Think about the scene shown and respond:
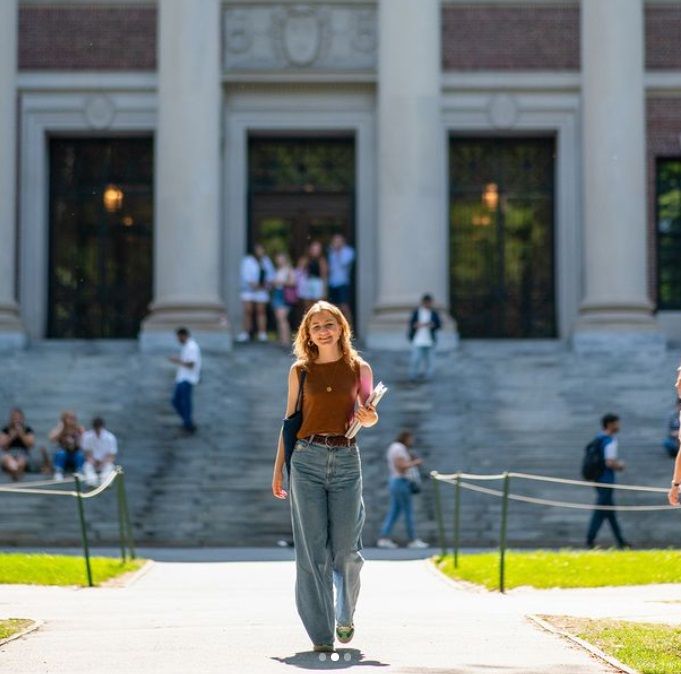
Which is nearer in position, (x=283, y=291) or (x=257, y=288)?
(x=283, y=291)

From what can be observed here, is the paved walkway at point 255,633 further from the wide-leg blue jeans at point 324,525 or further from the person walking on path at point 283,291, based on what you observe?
the person walking on path at point 283,291

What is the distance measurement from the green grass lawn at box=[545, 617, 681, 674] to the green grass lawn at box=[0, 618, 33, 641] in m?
3.18

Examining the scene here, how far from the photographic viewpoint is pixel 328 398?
10023mm

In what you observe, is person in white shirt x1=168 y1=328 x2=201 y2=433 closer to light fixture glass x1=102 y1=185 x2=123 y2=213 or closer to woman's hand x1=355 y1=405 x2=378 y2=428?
light fixture glass x1=102 y1=185 x2=123 y2=213

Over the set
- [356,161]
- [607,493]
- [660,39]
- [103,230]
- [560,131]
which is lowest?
[607,493]

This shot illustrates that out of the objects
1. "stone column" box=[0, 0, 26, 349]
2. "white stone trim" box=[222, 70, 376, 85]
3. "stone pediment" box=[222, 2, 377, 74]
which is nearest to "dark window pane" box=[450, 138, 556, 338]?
"white stone trim" box=[222, 70, 376, 85]

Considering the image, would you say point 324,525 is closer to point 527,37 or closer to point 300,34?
point 300,34

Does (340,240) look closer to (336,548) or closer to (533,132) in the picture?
(533,132)

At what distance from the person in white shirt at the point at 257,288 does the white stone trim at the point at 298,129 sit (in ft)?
4.92

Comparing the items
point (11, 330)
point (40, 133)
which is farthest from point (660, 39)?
point (11, 330)

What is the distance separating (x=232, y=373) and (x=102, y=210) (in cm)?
762

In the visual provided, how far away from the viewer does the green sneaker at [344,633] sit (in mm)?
10078

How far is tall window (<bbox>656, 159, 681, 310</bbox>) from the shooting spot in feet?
118

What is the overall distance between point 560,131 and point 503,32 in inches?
86.3
